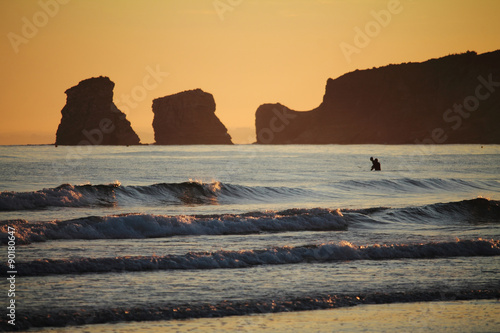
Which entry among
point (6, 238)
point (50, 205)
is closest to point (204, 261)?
point (6, 238)

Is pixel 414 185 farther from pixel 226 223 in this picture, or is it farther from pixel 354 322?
pixel 354 322

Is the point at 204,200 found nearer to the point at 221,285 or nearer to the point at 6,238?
the point at 6,238

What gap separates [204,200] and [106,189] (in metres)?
5.85

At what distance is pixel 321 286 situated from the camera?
13.6 meters

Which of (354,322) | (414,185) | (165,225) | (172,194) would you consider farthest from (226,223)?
(414,185)

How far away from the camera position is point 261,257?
54.2 ft

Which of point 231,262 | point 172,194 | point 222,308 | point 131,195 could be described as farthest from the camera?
point 172,194

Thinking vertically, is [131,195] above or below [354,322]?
above

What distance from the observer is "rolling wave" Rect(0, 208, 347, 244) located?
66.3 ft

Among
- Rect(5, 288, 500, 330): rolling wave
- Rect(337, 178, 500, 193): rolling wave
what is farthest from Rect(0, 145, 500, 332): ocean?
Rect(337, 178, 500, 193): rolling wave

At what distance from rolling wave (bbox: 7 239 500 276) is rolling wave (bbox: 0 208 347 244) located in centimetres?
443

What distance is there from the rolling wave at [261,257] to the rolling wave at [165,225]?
443cm

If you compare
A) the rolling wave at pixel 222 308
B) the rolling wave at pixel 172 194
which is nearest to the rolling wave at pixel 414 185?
the rolling wave at pixel 172 194

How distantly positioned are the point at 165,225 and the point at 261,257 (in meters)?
6.85
